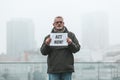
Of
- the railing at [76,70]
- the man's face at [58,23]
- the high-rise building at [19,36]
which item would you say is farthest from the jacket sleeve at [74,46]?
the high-rise building at [19,36]

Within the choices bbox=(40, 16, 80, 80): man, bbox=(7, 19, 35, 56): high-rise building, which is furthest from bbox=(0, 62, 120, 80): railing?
bbox=(7, 19, 35, 56): high-rise building

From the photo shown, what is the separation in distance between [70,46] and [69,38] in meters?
0.07

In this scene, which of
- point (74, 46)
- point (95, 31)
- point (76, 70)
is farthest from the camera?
point (95, 31)

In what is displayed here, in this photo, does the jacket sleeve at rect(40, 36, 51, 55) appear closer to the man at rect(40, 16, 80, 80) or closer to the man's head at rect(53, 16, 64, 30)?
the man at rect(40, 16, 80, 80)

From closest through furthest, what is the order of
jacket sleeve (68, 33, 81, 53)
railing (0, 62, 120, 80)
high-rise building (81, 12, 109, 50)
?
jacket sleeve (68, 33, 81, 53), railing (0, 62, 120, 80), high-rise building (81, 12, 109, 50)

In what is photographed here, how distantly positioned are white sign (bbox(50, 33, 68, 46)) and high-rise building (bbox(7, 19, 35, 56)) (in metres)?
11.5

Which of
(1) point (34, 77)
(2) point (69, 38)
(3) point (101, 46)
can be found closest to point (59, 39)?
(2) point (69, 38)

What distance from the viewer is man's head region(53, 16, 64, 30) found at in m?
2.37

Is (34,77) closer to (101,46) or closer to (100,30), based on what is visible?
(101,46)

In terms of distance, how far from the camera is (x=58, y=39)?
2.41m

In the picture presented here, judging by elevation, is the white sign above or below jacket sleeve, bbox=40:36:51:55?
above

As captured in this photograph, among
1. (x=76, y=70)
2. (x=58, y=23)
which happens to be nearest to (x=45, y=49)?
(x=58, y=23)

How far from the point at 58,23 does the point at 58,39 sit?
13 cm

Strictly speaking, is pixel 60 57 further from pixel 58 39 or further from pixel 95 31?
pixel 95 31
